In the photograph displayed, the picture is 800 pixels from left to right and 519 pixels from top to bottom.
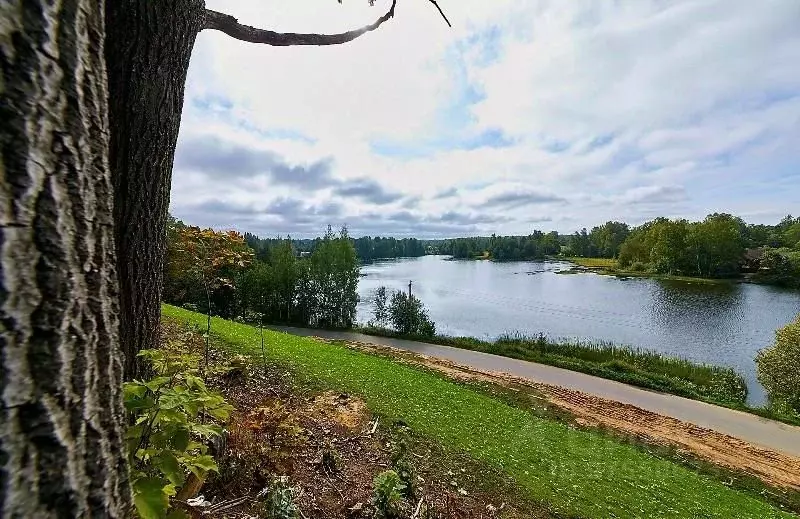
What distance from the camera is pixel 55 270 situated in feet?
2.08

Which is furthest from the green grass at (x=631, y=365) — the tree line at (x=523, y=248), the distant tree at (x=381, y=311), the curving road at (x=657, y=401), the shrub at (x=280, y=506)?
the tree line at (x=523, y=248)

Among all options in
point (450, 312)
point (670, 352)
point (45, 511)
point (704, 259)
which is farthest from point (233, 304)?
point (704, 259)

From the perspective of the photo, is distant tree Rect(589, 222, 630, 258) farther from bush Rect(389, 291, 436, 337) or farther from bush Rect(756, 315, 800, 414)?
bush Rect(756, 315, 800, 414)

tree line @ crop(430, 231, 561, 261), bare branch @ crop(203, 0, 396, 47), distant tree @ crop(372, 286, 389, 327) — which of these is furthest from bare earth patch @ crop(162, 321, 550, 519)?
tree line @ crop(430, 231, 561, 261)

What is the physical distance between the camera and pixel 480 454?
643cm

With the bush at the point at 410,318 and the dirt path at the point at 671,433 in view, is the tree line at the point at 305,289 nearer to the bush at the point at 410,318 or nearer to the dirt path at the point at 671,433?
the bush at the point at 410,318

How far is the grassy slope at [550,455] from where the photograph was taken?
5844 mm

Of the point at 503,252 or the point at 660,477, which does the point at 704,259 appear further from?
the point at 660,477

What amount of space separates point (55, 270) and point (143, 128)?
1404mm

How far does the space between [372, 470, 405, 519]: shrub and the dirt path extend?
8.12m

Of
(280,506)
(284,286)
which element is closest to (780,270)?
(284,286)

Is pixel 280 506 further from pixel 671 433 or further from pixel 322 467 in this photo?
pixel 671 433

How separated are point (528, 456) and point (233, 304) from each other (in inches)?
1101

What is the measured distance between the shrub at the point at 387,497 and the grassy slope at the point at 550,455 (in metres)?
2.50
